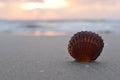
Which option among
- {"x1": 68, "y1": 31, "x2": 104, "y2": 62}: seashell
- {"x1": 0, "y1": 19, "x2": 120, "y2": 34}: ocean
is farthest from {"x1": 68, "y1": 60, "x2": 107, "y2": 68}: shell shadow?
{"x1": 0, "y1": 19, "x2": 120, "y2": 34}: ocean

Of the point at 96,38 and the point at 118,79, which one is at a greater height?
the point at 96,38

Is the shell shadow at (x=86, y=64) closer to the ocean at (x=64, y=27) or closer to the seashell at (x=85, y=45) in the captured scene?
the seashell at (x=85, y=45)

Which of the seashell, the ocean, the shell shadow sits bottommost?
the ocean

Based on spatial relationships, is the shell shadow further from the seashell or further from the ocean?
the ocean

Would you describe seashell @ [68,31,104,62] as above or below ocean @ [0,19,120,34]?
above

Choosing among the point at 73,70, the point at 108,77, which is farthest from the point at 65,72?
the point at 108,77

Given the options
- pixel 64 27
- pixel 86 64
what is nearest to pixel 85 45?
pixel 86 64

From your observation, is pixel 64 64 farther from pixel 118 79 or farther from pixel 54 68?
pixel 118 79

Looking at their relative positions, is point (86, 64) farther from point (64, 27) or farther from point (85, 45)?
point (64, 27)

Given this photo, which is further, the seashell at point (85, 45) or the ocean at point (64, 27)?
the ocean at point (64, 27)

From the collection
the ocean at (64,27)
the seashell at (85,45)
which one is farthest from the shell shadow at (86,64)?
the ocean at (64,27)

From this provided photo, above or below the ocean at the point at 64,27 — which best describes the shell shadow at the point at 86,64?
above
